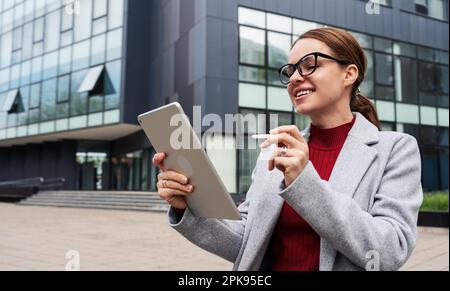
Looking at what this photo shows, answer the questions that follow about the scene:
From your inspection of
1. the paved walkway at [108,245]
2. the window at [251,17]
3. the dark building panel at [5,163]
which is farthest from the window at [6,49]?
the window at [251,17]

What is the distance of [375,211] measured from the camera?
1.06m

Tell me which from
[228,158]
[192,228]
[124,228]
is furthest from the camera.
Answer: [124,228]

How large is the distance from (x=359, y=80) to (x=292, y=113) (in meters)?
0.52

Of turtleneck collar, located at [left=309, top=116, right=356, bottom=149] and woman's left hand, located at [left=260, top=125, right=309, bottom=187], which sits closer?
woman's left hand, located at [left=260, top=125, right=309, bottom=187]

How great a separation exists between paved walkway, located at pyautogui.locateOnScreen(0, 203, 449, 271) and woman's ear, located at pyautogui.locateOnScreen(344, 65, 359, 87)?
3.55 feet

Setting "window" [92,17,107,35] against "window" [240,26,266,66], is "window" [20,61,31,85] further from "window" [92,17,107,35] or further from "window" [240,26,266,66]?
A: "window" [240,26,266,66]

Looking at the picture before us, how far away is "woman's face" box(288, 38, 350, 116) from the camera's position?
3.57ft

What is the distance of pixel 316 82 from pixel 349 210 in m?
0.35

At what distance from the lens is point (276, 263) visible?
4.07 feet

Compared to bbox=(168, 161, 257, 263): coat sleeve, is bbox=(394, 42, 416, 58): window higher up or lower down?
higher up

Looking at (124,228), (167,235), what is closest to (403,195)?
(167,235)

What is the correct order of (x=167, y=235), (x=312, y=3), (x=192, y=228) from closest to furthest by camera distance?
(x=192, y=228), (x=312, y=3), (x=167, y=235)

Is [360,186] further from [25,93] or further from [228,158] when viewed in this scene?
[25,93]

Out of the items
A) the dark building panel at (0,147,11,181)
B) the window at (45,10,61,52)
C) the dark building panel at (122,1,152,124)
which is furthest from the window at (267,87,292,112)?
the dark building panel at (0,147,11,181)
